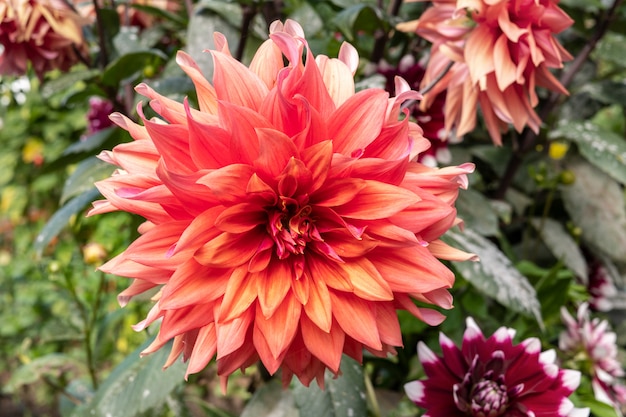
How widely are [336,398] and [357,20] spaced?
17.4 inches

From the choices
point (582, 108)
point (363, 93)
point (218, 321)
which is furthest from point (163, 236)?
point (582, 108)

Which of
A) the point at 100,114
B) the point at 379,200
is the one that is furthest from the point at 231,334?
the point at 100,114

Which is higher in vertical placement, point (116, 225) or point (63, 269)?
point (63, 269)

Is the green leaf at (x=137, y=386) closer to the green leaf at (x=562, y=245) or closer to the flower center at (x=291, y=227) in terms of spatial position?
the flower center at (x=291, y=227)

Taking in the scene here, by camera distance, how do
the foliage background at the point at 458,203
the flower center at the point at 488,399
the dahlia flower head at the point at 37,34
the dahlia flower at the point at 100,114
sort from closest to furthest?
the flower center at the point at 488,399, the foliage background at the point at 458,203, the dahlia flower head at the point at 37,34, the dahlia flower at the point at 100,114

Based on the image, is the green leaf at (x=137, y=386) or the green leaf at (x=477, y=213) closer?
the green leaf at (x=137, y=386)

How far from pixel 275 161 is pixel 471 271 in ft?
1.11

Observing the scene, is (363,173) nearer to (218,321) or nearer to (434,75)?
(218,321)

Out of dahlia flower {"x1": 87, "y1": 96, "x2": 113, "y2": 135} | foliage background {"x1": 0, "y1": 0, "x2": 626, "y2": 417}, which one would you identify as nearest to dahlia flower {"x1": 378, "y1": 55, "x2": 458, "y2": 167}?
foliage background {"x1": 0, "y1": 0, "x2": 626, "y2": 417}

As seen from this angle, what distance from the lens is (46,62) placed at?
857mm

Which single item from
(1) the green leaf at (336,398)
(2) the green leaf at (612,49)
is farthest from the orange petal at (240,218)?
(2) the green leaf at (612,49)

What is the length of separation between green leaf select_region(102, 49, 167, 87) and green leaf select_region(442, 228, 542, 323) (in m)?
0.46

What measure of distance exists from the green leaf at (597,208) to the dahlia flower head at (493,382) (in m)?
0.41

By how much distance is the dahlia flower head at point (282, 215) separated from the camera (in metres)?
0.39
